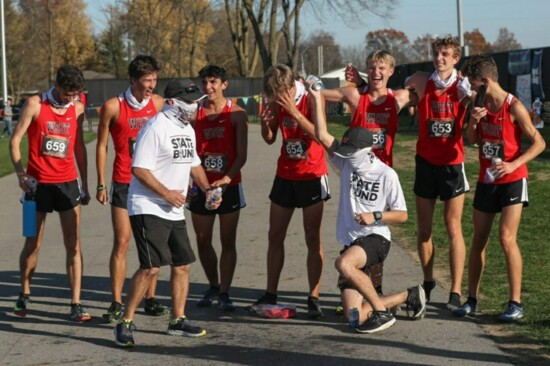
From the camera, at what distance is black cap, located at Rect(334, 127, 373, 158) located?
7.35m

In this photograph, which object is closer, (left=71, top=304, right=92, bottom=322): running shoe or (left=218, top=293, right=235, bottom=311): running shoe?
(left=71, top=304, right=92, bottom=322): running shoe

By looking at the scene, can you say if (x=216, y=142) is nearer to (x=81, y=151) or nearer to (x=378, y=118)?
(x=81, y=151)

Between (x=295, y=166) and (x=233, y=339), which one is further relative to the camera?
(x=295, y=166)

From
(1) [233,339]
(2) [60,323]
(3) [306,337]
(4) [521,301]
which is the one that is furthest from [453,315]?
(2) [60,323]

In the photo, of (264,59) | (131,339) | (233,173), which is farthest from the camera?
(264,59)

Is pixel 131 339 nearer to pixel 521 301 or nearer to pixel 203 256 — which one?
pixel 203 256

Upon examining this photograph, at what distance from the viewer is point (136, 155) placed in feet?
23.3

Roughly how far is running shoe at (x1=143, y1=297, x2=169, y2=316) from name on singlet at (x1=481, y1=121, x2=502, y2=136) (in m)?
3.06

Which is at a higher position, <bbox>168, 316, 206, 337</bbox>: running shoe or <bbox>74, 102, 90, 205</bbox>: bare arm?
<bbox>74, 102, 90, 205</bbox>: bare arm

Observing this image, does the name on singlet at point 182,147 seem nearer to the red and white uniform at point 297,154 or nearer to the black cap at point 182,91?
the black cap at point 182,91

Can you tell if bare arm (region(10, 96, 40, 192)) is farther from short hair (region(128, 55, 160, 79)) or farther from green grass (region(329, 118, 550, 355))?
green grass (region(329, 118, 550, 355))

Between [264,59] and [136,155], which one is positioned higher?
[264,59]

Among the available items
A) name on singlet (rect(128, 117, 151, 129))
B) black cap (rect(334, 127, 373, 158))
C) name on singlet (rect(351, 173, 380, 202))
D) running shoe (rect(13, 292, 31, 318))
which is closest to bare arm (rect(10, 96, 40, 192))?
name on singlet (rect(128, 117, 151, 129))

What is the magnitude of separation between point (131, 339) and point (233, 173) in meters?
1.92
